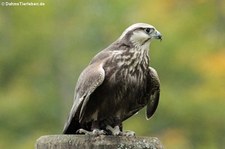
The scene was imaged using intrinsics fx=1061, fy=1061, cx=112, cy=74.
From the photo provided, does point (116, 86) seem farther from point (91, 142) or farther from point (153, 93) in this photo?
point (91, 142)

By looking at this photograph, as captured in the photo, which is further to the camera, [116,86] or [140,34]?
[140,34]

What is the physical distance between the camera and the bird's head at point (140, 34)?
21.7 feet

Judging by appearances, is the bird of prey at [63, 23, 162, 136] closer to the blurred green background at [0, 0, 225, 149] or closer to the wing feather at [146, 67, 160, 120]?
the wing feather at [146, 67, 160, 120]

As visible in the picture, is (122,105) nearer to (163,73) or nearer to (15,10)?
(163,73)

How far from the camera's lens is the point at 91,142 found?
5.48 m

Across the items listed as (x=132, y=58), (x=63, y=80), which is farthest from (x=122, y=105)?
(x=63, y=80)

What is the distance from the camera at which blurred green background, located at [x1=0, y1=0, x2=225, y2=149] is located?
16.9 meters

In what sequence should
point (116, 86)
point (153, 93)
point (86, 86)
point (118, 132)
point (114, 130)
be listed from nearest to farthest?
point (118, 132), point (114, 130), point (86, 86), point (116, 86), point (153, 93)

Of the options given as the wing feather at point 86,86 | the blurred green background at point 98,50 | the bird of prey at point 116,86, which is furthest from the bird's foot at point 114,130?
the blurred green background at point 98,50

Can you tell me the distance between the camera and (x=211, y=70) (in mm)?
17453

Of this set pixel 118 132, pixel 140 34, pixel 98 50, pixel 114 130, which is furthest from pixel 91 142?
pixel 98 50

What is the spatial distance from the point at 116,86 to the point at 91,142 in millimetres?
1069

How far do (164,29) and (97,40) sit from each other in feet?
5.87

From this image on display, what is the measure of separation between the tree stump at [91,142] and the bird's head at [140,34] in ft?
3.97
